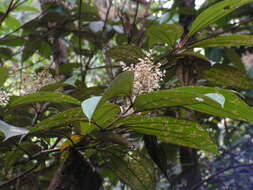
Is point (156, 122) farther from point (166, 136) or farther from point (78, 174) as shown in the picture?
point (78, 174)

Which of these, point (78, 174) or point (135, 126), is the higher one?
point (135, 126)

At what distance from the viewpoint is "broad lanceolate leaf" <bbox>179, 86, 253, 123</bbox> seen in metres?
0.61

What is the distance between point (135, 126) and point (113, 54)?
0.34 m

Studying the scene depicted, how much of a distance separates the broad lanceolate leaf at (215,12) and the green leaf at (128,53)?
0.16 metres

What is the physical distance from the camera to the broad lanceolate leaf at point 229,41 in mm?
847

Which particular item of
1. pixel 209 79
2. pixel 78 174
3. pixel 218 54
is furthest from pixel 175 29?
pixel 218 54

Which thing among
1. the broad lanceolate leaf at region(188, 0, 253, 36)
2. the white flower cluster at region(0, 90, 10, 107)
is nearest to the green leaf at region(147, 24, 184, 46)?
the broad lanceolate leaf at region(188, 0, 253, 36)

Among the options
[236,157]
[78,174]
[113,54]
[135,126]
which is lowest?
[236,157]

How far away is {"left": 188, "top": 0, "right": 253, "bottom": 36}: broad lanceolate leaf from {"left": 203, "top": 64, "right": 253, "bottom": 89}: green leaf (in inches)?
6.1

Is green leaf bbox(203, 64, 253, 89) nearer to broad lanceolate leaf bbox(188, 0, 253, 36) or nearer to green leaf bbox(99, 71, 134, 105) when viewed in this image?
broad lanceolate leaf bbox(188, 0, 253, 36)

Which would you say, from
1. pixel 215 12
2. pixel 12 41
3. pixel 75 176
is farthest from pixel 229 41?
pixel 12 41

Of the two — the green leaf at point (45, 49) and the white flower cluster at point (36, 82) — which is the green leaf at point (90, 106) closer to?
the white flower cluster at point (36, 82)

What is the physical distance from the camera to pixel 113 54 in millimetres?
1003

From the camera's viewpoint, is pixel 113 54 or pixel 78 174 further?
pixel 113 54
